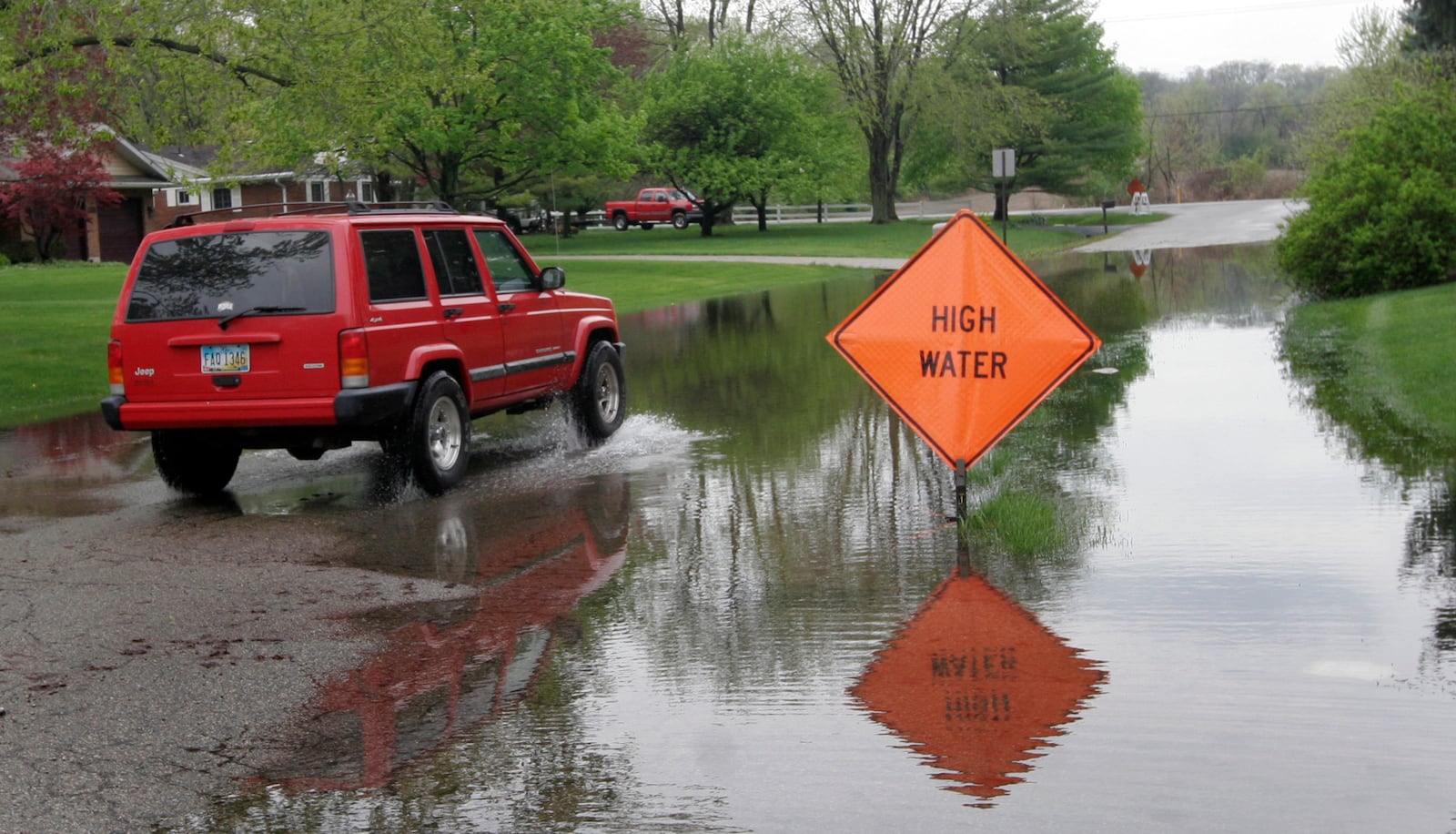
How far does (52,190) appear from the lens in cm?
4447

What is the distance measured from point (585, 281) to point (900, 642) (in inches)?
1176

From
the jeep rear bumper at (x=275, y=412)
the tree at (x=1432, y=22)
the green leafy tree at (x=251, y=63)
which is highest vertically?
the tree at (x=1432, y=22)

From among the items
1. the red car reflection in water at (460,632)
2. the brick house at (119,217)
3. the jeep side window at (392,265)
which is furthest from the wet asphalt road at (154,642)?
the brick house at (119,217)

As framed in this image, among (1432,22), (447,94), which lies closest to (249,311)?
(1432,22)

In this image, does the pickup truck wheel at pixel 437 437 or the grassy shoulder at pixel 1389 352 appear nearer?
the pickup truck wheel at pixel 437 437

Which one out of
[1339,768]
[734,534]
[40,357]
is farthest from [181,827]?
[40,357]

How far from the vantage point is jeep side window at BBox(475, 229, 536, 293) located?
456 inches

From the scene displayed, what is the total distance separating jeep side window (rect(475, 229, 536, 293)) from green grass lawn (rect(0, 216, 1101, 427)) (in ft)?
20.6

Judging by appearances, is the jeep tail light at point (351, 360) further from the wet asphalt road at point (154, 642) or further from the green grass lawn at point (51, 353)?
the green grass lawn at point (51, 353)

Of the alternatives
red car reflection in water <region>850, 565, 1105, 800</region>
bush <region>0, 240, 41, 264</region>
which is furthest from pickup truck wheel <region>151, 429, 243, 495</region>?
bush <region>0, 240, 41, 264</region>

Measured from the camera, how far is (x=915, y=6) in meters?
60.8

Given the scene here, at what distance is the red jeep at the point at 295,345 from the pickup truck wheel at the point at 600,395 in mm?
1614

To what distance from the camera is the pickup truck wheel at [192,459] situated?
1027cm

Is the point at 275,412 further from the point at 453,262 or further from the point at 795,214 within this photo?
the point at 795,214
